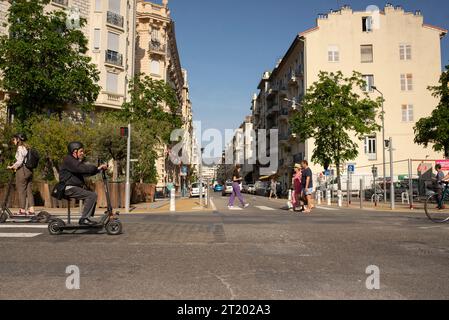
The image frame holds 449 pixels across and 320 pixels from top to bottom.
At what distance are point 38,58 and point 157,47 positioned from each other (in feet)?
84.5

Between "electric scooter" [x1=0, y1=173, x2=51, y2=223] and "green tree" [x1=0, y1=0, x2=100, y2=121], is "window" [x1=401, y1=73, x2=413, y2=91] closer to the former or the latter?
"green tree" [x1=0, y1=0, x2=100, y2=121]

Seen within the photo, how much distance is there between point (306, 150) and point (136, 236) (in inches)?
1575

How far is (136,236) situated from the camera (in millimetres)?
6930

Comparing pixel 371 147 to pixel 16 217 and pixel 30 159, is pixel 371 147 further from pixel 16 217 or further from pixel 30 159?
pixel 16 217

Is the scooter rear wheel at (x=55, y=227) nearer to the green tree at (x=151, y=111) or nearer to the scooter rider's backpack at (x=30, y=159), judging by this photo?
the scooter rider's backpack at (x=30, y=159)

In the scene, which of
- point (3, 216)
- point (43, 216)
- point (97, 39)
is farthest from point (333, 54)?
point (3, 216)

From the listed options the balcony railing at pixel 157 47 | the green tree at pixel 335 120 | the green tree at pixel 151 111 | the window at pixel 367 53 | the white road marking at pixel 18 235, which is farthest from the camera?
the balcony railing at pixel 157 47

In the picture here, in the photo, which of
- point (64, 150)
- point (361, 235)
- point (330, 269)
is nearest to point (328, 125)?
point (64, 150)

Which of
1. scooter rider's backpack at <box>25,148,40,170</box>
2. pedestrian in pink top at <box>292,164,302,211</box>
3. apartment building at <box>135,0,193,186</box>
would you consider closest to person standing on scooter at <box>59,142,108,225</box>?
scooter rider's backpack at <box>25,148,40,170</box>

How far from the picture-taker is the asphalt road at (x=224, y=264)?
357cm

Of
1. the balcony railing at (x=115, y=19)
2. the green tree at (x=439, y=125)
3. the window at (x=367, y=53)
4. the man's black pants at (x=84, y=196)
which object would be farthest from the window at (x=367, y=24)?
the man's black pants at (x=84, y=196)

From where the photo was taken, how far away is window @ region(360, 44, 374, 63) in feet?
148

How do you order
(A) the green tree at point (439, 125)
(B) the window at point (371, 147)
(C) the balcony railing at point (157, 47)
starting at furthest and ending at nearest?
(C) the balcony railing at point (157, 47) < (B) the window at point (371, 147) < (A) the green tree at point (439, 125)

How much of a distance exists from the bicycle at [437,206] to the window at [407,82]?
3663cm
